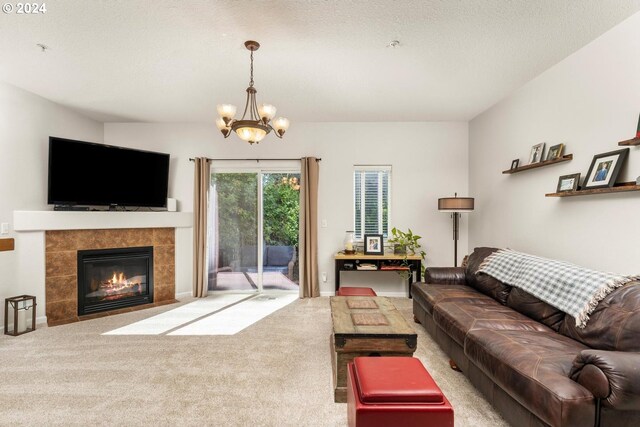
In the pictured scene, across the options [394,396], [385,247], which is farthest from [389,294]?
[394,396]

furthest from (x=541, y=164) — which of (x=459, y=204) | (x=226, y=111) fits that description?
(x=226, y=111)

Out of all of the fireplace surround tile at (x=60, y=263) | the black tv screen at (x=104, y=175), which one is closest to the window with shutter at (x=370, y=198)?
the black tv screen at (x=104, y=175)

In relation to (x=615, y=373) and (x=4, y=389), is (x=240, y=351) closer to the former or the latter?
(x=4, y=389)

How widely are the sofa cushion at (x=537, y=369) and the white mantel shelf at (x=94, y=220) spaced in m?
4.24

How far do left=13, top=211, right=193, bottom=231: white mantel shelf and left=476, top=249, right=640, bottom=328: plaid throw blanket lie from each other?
14.4ft

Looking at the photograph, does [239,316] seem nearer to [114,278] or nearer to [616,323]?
[114,278]

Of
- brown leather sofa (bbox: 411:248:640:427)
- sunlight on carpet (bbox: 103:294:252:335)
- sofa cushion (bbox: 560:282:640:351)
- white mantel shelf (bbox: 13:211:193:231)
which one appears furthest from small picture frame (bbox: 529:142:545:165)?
white mantel shelf (bbox: 13:211:193:231)

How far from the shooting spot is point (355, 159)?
16.3ft

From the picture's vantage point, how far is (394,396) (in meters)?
1.45

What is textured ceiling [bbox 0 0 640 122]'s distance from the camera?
7.25 ft

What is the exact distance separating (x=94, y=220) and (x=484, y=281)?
4846 millimetres

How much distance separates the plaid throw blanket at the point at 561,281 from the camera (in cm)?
202

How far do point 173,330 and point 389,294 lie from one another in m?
3.16

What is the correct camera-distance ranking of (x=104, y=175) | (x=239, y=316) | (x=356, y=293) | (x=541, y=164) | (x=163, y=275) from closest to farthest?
(x=541, y=164) < (x=356, y=293) < (x=239, y=316) < (x=104, y=175) < (x=163, y=275)
